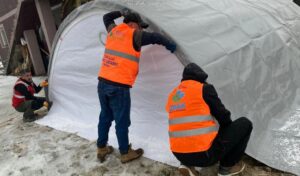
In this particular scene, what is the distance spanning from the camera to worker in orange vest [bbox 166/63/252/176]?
8.17 feet

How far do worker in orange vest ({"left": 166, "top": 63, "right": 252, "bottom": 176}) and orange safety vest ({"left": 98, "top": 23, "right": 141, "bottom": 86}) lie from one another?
0.76 m

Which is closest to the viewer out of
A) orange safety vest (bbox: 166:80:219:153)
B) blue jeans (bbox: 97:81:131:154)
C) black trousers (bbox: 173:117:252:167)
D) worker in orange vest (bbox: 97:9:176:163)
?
orange safety vest (bbox: 166:80:219:153)

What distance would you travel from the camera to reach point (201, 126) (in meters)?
2.50

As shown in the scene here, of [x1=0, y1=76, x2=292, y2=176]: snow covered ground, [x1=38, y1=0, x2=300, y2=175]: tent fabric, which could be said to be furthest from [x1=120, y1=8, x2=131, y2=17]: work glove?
[x1=0, y1=76, x2=292, y2=176]: snow covered ground

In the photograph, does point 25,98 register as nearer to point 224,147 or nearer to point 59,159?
point 59,159

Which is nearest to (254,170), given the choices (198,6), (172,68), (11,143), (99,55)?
(172,68)

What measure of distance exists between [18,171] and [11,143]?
3.37 feet

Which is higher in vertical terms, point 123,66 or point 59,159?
point 123,66

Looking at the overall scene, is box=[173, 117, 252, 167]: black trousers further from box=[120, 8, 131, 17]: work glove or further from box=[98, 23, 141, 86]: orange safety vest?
box=[120, 8, 131, 17]: work glove

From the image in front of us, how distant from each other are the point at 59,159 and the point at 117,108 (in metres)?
1.16

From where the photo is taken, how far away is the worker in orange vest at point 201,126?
249 centimetres

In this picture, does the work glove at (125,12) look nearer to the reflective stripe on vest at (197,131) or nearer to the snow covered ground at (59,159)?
the reflective stripe on vest at (197,131)

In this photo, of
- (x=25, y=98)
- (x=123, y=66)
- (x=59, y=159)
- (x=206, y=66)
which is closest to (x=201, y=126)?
(x=206, y=66)

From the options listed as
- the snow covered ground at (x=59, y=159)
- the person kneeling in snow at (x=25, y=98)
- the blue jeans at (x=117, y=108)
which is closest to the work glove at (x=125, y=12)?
the blue jeans at (x=117, y=108)
